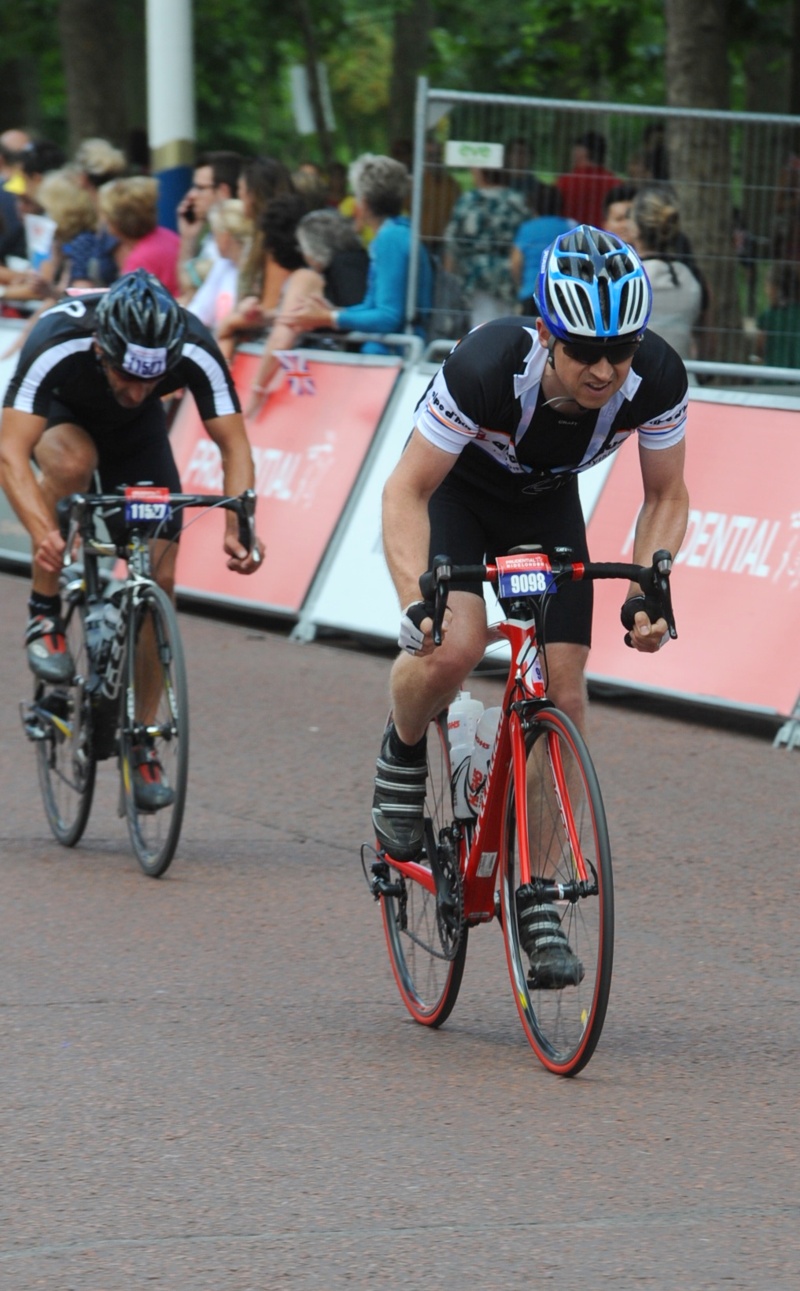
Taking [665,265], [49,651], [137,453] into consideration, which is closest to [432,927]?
[49,651]

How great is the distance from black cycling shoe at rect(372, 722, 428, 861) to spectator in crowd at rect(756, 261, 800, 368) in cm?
644

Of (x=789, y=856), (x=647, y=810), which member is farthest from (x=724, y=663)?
(x=789, y=856)

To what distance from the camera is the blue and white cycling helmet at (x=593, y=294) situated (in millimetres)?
4566

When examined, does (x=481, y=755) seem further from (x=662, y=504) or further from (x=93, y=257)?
(x=93, y=257)

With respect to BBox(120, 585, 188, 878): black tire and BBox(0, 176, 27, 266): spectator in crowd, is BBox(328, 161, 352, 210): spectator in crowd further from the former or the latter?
BBox(120, 585, 188, 878): black tire

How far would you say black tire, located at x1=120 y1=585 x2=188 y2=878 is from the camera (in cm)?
671

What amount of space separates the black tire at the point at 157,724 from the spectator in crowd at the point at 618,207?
496 centimetres

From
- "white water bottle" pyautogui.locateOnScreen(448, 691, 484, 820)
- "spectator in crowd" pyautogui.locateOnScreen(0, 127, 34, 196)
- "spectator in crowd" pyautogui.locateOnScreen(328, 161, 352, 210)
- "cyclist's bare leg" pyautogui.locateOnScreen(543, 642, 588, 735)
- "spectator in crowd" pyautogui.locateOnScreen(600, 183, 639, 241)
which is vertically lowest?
"spectator in crowd" pyautogui.locateOnScreen(328, 161, 352, 210)

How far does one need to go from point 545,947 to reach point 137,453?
10.6 feet

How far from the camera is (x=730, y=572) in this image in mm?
9250

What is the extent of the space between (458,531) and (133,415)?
7.95 feet

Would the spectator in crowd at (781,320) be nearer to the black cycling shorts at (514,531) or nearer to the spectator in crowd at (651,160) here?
the spectator in crowd at (651,160)

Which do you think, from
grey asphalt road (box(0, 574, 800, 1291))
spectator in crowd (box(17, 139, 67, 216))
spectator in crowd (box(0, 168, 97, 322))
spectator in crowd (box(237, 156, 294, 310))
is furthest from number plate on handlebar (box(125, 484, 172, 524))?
spectator in crowd (box(17, 139, 67, 216))

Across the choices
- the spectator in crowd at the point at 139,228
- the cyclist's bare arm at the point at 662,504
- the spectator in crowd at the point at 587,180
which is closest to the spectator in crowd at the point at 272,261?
the spectator in crowd at the point at 139,228
